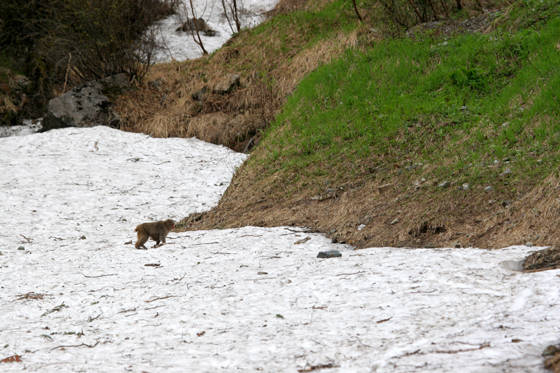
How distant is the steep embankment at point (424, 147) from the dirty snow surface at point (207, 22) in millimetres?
10360

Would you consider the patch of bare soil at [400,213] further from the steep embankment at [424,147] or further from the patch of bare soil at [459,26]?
the patch of bare soil at [459,26]

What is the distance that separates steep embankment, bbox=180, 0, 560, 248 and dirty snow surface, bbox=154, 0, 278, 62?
1036cm

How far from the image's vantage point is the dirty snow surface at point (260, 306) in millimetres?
2773

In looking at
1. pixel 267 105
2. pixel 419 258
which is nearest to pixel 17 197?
pixel 267 105

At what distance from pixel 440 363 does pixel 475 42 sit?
26.1 feet

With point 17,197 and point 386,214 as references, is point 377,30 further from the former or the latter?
point 17,197

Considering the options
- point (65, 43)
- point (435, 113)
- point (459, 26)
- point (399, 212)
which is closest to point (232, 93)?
point (65, 43)

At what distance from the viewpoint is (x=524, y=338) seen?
101 inches

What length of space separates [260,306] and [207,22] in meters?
20.5

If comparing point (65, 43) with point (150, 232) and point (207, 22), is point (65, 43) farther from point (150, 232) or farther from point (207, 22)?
point (150, 232)

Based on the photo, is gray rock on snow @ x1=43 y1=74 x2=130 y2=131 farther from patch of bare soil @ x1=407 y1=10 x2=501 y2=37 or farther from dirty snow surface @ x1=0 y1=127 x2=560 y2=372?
patch of bare soil @ x1=407 y1=10 x2=501 y2=37

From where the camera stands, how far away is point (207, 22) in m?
21.8

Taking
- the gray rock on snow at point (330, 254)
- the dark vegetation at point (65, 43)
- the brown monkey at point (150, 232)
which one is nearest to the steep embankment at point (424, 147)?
the gray rock on snow at point (330, 254)

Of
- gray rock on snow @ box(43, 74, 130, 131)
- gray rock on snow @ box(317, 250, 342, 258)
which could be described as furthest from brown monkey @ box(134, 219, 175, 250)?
gray rock on snow @ box(43, 74, 130, 131)
